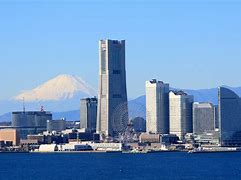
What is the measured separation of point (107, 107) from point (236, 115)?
29.1 meters

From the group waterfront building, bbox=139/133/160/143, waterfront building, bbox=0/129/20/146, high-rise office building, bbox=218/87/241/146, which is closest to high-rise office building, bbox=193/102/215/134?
high-rise office building, bbox=218/87/241/146

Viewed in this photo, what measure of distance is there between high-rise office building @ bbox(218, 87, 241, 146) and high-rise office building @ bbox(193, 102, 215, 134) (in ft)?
28.3

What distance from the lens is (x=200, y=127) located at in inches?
6762

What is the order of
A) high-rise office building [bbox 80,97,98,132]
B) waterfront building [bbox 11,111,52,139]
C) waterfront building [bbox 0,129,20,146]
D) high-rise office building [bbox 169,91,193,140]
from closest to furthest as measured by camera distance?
waterfront building [bbox 0,129,20,146] → high-rise office building [bbox 169,91,193,140] → waterfront building [bbox 11,111,52,139] → high-rise office building [bbox 80,97,98,132]

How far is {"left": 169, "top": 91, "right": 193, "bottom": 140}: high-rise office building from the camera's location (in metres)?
177

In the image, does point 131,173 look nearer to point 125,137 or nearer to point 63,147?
point 63,147

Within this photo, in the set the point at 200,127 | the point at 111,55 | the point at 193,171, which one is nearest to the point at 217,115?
the point at 200,127

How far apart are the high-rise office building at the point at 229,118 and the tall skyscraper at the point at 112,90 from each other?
63.8 ft

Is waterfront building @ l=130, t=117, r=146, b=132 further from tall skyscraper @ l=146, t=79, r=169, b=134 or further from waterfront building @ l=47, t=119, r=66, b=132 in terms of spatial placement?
waterfront building @ l=47, t=119, r=66, b=132

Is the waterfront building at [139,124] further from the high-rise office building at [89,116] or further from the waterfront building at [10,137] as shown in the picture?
the waterfront building at [10,137]

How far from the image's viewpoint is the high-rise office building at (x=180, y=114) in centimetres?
17688

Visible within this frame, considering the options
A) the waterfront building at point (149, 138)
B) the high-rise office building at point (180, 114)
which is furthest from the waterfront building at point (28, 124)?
the waterfront building at point (149, 138)

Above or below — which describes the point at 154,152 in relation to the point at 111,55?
below

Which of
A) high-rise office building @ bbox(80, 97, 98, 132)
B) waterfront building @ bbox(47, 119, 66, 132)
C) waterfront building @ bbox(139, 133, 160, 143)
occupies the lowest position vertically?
waterfront building @ bbox(139, 133, 160, 143)
